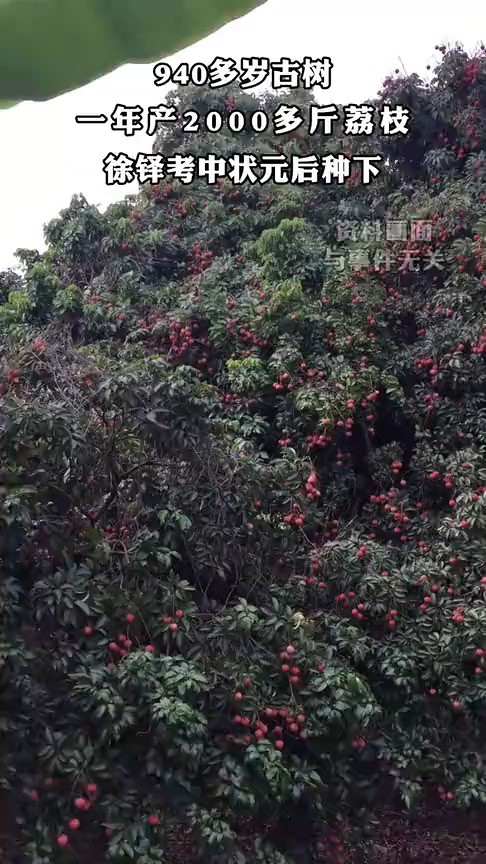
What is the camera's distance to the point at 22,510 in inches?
86.7

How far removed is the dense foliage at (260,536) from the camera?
229 centimetres

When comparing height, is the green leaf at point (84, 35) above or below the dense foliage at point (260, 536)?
above

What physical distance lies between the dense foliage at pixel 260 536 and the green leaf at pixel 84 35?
5.89 ft

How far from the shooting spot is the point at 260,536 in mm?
3141

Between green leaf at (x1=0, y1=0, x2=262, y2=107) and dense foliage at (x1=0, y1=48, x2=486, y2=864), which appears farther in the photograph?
dense foliage at (x1=0, y1=48, x2=486, y2=864)

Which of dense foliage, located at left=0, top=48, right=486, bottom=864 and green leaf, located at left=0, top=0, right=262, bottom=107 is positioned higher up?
green leaf, located at left=0, top=0, right=262, bottom=107

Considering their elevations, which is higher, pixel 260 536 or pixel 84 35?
pixel 84 35

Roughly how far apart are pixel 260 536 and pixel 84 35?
271 centimetres

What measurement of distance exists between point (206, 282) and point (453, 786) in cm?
323

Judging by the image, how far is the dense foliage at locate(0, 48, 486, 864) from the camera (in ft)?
7.52

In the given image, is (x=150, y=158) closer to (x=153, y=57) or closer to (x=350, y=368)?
(x=350, y=368)

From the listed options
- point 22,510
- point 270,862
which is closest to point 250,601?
point 270,862

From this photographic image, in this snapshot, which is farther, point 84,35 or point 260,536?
point 260,536

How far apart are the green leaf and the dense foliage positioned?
180cm
